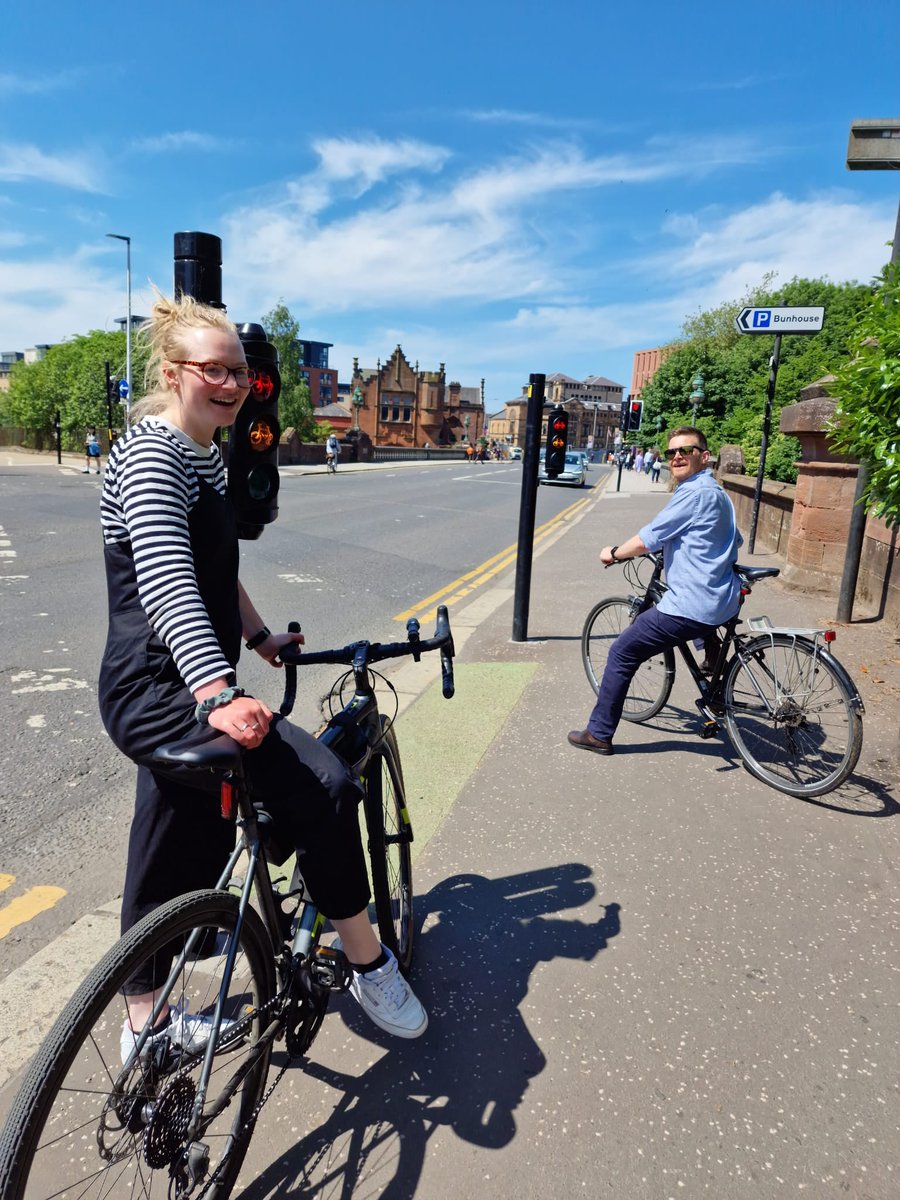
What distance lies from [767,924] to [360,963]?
64.3 inches

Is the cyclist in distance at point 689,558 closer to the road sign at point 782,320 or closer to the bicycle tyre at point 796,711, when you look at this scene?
the bicycle tyre at point 796,711

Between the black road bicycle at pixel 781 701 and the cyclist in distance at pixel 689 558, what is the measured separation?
0.19 metres

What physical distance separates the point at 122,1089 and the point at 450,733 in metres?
3.18

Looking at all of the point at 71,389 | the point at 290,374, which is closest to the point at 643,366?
the point at 290,374

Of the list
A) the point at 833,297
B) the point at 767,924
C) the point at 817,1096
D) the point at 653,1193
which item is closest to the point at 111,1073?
the point at 653,1193

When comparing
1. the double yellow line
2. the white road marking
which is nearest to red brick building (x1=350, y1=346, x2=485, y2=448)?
the double yellow line

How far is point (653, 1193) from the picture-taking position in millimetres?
1889

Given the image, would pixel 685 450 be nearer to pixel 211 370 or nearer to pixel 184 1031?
pixel 211 370

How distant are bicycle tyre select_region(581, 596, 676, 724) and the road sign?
531 centimetres

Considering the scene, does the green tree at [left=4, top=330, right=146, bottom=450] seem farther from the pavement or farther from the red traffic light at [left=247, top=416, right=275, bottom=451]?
the pavement

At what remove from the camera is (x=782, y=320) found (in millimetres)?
9062

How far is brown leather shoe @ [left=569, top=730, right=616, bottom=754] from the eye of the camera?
4430 mm

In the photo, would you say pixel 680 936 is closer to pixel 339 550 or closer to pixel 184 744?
pixel 184 744

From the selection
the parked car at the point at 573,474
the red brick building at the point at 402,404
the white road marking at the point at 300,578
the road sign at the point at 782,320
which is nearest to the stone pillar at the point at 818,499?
the road sign at the point at 782,320
